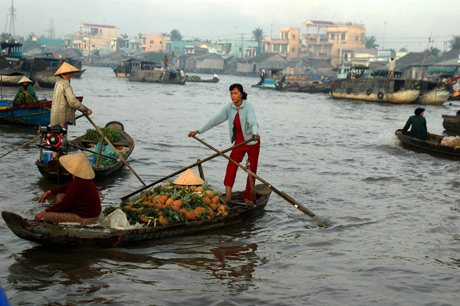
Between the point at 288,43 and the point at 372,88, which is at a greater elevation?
the point at 288,43

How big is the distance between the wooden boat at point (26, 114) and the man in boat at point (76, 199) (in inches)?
390

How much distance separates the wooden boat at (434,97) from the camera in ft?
120

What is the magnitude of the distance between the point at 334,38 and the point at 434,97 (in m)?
69.4

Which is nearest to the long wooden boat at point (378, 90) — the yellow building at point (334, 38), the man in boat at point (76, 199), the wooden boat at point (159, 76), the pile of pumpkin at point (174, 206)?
the wooden boat at point (159, 76)

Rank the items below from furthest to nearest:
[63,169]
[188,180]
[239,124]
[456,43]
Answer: [456,43] → [63,169] → [239,124] → [188,180]

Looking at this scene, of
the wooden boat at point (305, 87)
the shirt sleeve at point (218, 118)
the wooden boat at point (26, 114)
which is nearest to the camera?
the shirt sleeve at point (218, 118)

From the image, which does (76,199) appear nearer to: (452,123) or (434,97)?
(452,123)

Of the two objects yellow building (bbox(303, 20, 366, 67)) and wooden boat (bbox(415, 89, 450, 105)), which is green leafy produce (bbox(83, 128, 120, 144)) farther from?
yellow building (bbox(303, 20, 366, 67))

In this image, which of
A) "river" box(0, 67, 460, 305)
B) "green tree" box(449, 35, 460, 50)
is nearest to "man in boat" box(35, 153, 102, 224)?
"river" box(0, 67, 460, 305)

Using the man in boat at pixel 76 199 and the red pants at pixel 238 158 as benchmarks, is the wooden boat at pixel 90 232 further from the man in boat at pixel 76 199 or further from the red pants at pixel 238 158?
the red pants at pixel 238 158

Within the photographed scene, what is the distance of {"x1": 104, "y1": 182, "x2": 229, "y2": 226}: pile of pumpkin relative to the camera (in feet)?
→ 19.3

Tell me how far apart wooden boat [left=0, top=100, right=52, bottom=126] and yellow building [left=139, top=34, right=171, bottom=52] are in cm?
12845

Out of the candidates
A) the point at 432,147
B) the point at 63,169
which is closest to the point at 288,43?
the point at 432,147

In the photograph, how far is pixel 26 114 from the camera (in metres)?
14.6
